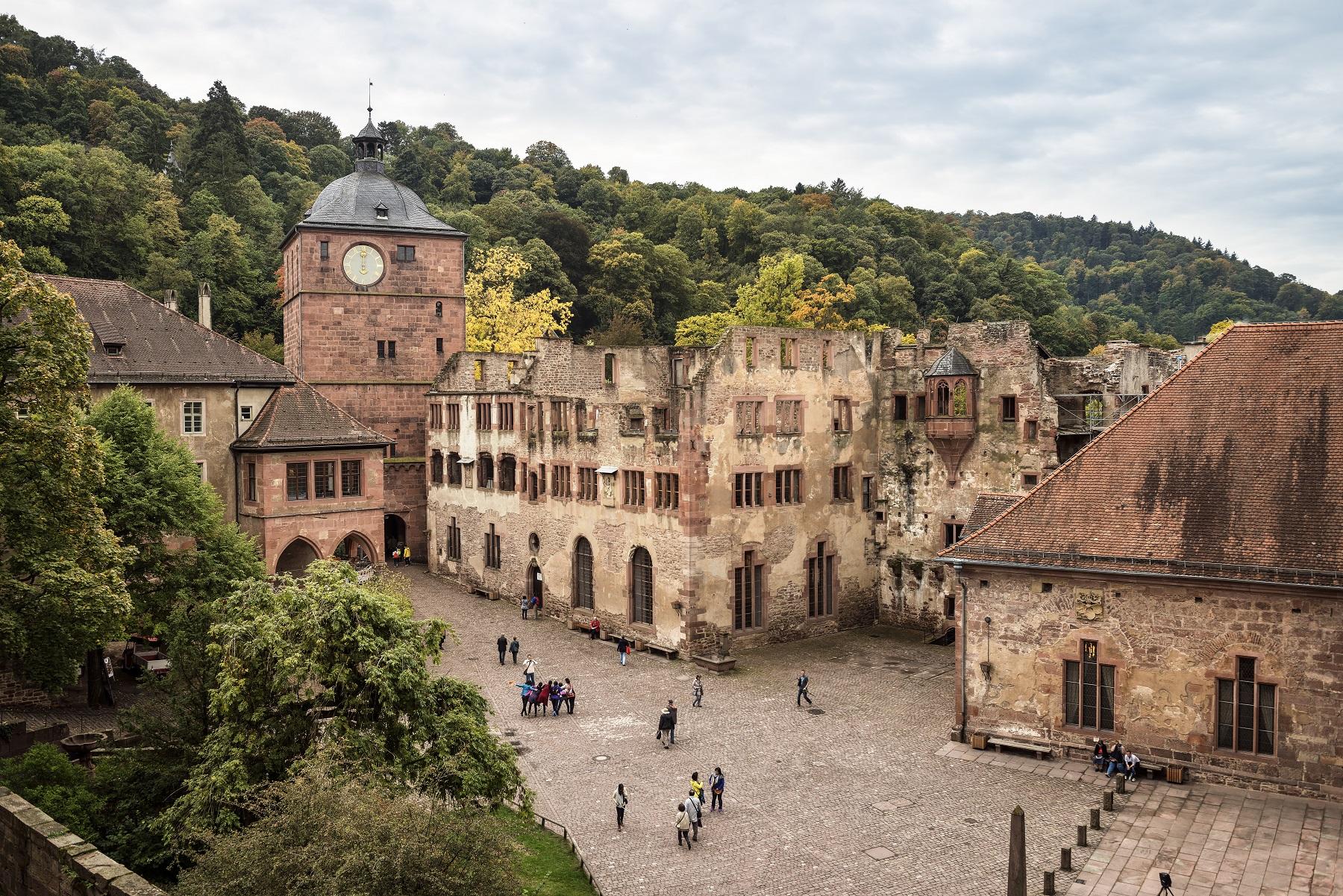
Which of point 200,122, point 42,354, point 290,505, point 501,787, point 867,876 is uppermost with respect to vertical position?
point 200,122

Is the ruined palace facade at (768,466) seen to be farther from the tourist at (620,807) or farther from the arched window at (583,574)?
the tourist at (620,807)

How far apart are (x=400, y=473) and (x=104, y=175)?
3194 centimetres

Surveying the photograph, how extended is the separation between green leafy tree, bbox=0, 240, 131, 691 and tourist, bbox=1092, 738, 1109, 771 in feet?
78.0

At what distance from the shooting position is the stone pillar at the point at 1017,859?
18.3 metres

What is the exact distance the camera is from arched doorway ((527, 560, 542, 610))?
4672cm

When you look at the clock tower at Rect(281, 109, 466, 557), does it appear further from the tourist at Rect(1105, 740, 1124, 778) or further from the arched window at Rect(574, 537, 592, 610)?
the tourist at Rect(1105, 740, 1124, 778)

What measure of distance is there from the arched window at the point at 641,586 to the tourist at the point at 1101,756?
17.9m

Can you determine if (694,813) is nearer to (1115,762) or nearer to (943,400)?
(1115,762)

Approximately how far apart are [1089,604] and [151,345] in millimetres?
34210

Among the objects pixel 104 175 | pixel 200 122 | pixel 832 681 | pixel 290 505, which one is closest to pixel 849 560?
pixel 832 681

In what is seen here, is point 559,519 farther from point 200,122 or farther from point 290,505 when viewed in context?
point 200,122

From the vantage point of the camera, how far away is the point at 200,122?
84250mm

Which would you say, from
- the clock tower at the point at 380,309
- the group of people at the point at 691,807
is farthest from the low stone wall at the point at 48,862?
the clock tower at the point at 380,309

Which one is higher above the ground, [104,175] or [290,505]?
[104,175]
